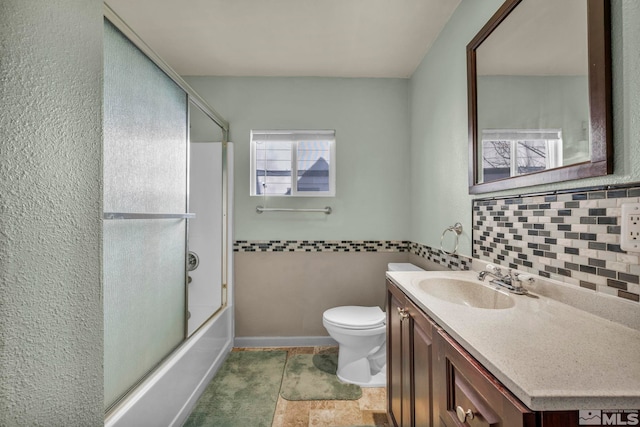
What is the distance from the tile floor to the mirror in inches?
54.8

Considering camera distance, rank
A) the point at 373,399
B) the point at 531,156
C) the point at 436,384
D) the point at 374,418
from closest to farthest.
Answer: the point at 436,384 < the point at 531,156 < the point at 374,418 < the point at 373,399

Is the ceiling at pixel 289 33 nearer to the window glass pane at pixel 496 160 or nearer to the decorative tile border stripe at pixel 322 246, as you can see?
the window glass pane at pixel 496 160

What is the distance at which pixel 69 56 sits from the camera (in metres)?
0.59

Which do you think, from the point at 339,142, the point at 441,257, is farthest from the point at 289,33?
the point at 441,257

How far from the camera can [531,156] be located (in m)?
1.07

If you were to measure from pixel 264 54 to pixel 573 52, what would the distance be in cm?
184

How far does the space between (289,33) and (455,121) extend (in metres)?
1.22

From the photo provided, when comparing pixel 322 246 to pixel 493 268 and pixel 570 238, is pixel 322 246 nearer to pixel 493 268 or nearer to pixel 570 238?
pixel 493 268

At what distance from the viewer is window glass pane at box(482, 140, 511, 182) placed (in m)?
1.21

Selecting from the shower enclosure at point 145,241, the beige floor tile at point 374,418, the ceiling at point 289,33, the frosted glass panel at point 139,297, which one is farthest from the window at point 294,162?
the beige floor tile at point 374,418

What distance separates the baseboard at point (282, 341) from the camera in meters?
2.38

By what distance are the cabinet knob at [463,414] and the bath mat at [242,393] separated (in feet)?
4.00

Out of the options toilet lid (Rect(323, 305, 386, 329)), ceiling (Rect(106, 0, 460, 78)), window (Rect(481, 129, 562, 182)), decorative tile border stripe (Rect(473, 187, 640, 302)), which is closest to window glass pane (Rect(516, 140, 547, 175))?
window (Rect(481, 129, 562, 182))

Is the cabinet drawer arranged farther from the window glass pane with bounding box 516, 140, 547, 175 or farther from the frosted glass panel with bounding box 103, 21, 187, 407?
the frosted glass panel with bounding box 103, 21, 187, 407
